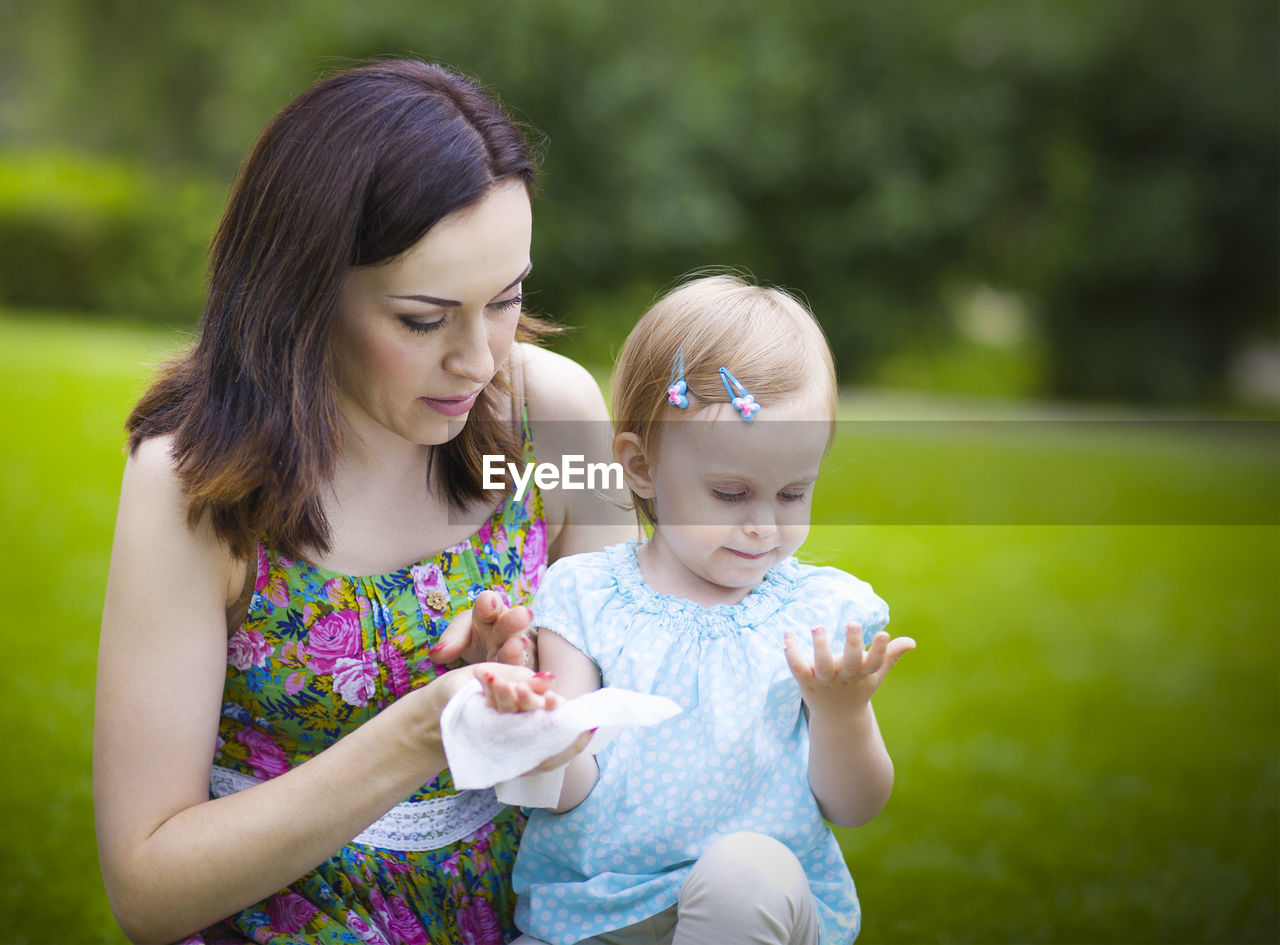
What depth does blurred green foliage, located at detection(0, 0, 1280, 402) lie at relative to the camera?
18.9 m

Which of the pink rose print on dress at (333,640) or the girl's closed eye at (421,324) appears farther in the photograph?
the pink rose print on dress at (333,640)

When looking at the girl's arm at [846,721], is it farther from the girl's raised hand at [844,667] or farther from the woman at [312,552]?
the woman at [312,552]

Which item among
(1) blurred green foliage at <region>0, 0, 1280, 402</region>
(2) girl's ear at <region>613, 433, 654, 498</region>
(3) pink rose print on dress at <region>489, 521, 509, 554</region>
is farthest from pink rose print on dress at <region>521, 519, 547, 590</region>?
(1) blurred green foliage at <region>0, 0, 1280, 402</region>

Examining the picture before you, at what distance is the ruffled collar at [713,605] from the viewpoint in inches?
78.9

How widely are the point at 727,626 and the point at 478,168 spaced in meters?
0.82

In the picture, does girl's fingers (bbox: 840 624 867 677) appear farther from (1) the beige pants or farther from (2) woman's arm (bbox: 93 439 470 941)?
(2) woman's arm (bbox: 93 439 470 941)

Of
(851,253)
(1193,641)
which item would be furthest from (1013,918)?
(851,253)

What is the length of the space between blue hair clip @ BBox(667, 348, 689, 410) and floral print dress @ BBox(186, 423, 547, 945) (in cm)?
43

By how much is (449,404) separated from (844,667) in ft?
2.42

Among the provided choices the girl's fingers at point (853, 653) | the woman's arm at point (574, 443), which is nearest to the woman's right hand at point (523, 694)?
the girl's fingers at point (853, 653)

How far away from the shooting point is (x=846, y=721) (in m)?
1.82

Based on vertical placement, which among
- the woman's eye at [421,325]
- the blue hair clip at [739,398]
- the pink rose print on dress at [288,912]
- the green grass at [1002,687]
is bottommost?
the green grass at [1002,687]

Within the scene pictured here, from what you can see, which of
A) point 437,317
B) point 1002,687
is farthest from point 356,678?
point 1002,687

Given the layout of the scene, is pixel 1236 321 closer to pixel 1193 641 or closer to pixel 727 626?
pixel 1193 641
